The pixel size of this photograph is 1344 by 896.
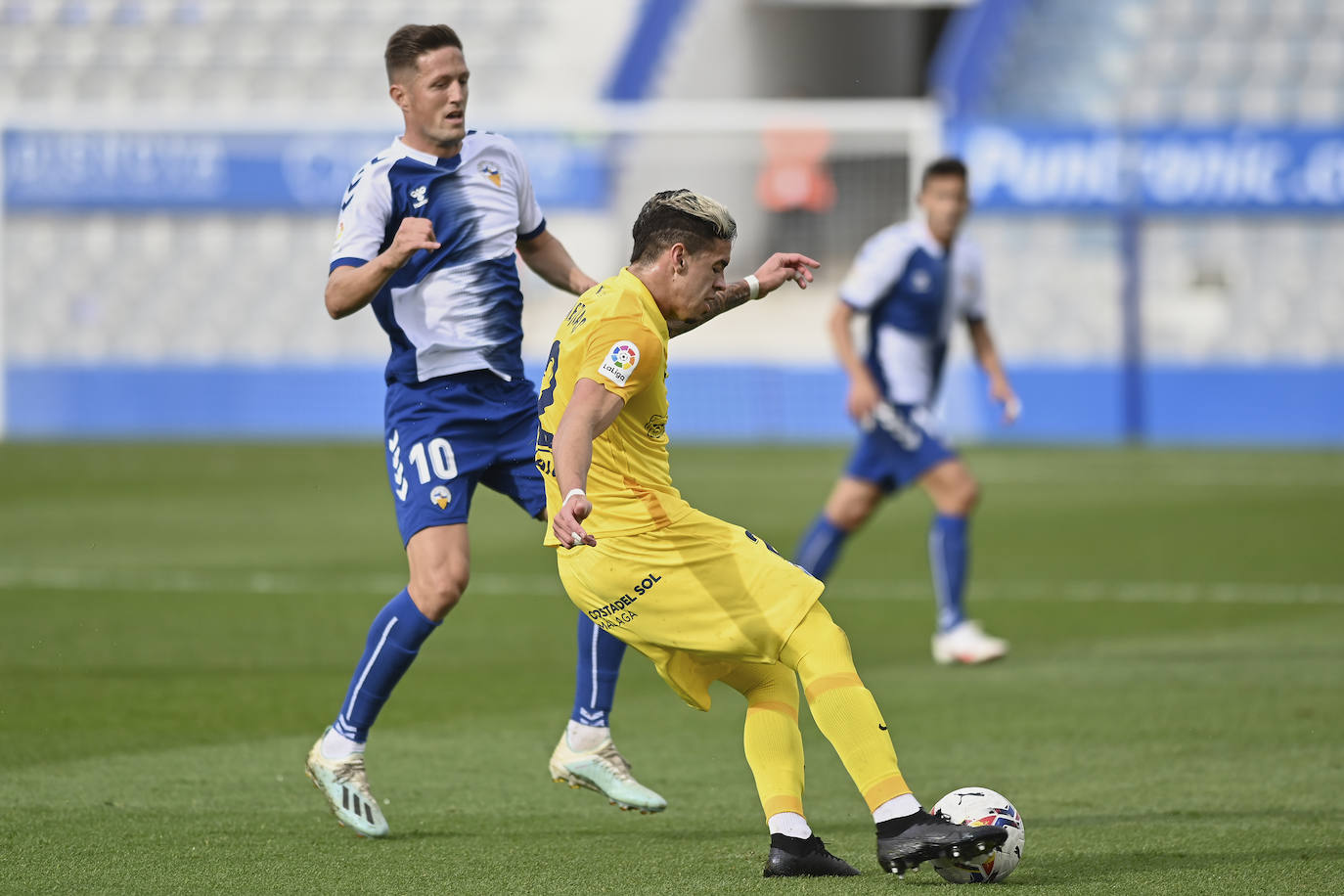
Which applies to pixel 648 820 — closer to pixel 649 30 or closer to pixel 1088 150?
pixel 1088 150

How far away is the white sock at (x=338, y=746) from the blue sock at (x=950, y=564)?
3717 millimetres

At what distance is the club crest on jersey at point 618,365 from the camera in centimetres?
420

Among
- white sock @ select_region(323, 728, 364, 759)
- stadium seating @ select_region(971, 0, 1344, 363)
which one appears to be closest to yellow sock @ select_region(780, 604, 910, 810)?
white sock @ select_region(323, 728, 364, 759)

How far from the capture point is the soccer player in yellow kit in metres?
4.25

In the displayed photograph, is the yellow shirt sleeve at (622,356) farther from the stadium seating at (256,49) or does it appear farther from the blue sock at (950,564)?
the stadium seating at (256,49)

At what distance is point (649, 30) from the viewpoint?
25.2 meters

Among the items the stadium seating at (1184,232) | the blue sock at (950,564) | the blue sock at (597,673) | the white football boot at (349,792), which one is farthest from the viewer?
the stadium seating at (1184,232)

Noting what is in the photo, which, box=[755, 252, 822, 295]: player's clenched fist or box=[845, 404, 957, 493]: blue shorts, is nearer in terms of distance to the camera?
box=[755, 252, 822, 295]: player's clenched fist

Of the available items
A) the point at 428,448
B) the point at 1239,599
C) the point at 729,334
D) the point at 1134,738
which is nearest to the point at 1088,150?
the point at 729,334

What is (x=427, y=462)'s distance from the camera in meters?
5.23

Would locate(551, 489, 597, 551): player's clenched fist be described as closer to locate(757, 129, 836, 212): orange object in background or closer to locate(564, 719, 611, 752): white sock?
locate(564, 719, 611, 752): white sock

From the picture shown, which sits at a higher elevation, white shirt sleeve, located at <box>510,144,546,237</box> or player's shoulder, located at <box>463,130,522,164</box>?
player's shoulder, located at <box>463,130,522,164</box>

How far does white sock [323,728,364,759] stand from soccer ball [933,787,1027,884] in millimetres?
1611

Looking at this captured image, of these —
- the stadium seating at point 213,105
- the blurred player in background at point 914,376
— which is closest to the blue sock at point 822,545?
the blurred player in background at point 914,376
